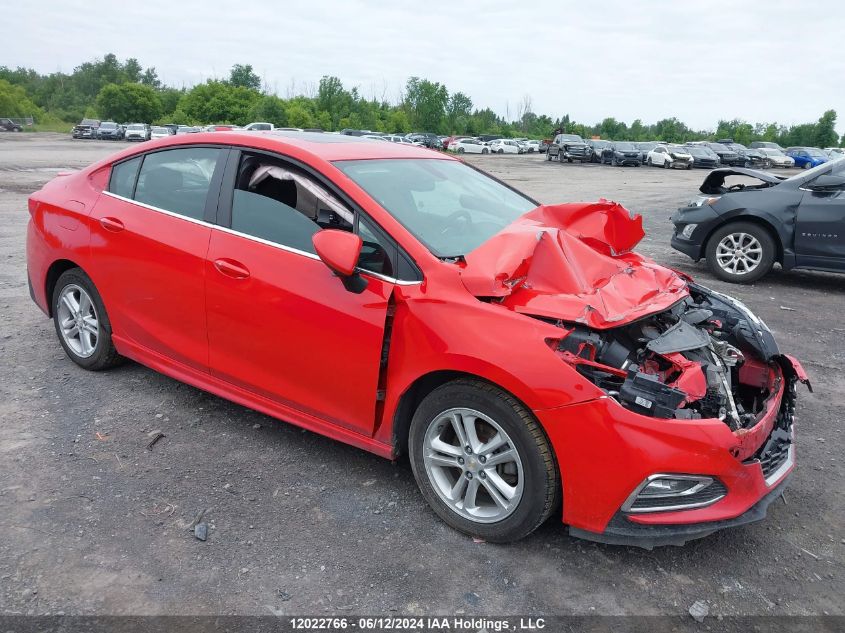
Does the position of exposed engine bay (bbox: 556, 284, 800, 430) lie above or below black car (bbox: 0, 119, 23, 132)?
above

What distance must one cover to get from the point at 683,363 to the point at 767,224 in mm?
5750

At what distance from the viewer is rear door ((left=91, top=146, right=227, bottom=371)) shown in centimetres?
355

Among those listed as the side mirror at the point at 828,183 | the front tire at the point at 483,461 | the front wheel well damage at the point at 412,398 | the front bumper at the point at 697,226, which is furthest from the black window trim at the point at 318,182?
the side mirror at the point at 828,183

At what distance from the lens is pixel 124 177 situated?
4.11 m

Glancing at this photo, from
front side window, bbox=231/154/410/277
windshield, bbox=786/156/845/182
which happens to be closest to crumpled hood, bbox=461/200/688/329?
front side window, bbox=231/154/410/277

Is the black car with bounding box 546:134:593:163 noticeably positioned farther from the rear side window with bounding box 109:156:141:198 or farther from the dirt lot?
the rear side window with bounding box 109:156:141:198

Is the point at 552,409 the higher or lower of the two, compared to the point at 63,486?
higher

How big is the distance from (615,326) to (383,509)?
1.38 m

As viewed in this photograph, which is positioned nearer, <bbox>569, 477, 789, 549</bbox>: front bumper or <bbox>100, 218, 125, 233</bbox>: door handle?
<bbox>569, 477, 789, 549</bbox>: front bumper

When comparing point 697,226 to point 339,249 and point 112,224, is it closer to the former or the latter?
point 339,249

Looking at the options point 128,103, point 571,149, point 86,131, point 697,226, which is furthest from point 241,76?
point 697,226

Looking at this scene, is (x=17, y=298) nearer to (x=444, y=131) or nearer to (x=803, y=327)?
(x=803, y=327)

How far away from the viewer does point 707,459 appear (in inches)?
98.2

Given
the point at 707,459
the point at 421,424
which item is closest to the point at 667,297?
the point at 707,459
